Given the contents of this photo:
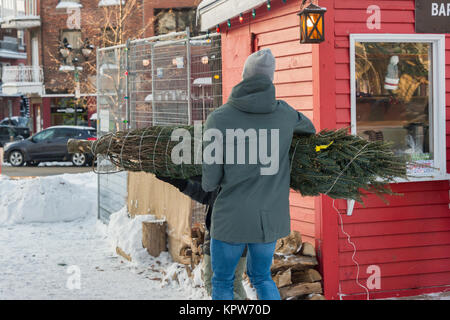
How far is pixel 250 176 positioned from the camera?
3.83 m

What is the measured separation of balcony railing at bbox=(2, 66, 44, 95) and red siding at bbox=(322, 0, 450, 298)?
3120cm

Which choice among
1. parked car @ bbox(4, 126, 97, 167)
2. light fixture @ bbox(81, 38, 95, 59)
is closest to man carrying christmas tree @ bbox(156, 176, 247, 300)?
parked car @ bbox(4, 126, 97, 167)

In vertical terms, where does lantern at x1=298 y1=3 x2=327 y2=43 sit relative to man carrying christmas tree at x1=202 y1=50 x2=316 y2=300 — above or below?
above

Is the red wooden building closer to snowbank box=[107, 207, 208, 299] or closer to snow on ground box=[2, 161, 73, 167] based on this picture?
Answer: snowbank box=[107, 207, 208, 299]

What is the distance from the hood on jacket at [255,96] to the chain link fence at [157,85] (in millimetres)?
3359

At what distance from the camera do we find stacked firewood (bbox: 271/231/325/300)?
18.3 ft

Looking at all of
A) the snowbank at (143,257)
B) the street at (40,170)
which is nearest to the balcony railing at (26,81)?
the street at (40,170)

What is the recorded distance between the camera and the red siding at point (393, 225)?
231 inches

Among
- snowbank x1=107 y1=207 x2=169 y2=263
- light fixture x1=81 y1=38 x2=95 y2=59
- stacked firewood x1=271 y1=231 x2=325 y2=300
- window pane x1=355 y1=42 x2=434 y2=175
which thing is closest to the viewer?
stacked firewood x1=271 y1=231 x2=325 y2=300

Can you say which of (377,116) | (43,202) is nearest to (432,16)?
(377,116)

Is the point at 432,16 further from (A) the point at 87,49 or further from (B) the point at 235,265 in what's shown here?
(A) the point at 87,49

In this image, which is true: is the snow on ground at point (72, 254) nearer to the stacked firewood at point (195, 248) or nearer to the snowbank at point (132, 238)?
the snowbank at point (132, 238)

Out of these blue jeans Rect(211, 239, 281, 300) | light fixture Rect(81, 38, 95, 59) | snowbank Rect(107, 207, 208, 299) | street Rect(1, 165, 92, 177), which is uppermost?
light fixture Rect(81, 38, 95, 59)

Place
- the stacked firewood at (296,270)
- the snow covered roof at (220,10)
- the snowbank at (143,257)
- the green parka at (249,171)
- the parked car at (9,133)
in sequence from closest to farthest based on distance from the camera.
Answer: the green parka at (249,171) < the stacked firewood at (296,270) < the snowbank at (143,257) < the snow covered roof at (220,10) < the parked car at (9,133)
